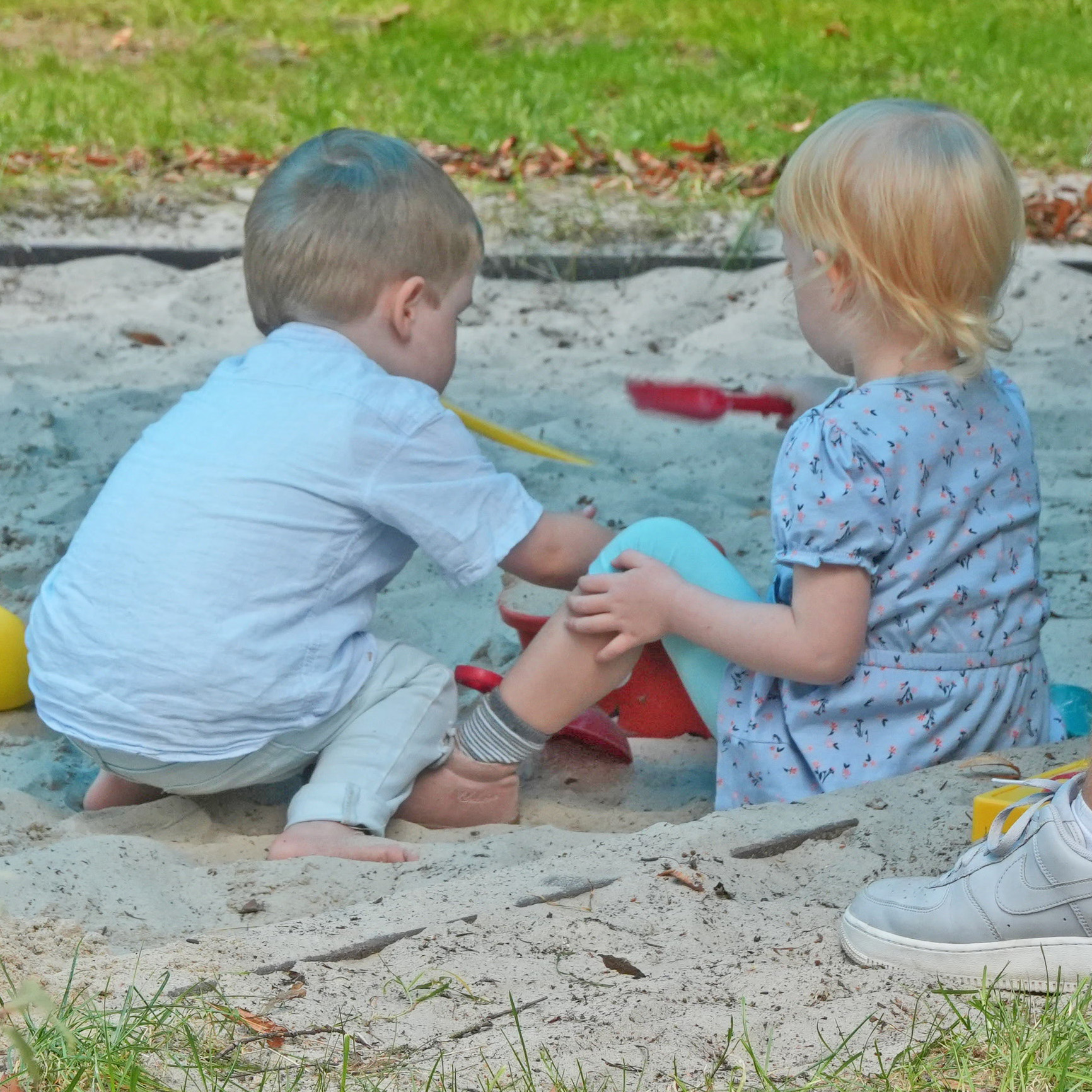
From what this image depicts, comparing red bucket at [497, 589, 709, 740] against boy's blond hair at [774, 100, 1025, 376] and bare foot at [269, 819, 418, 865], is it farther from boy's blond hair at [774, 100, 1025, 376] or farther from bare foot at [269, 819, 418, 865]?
boy's blond hair at [774, 100, 1025, 376]

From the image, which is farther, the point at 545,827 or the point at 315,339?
the point at 315,339

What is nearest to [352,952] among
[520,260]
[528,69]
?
[520,260]

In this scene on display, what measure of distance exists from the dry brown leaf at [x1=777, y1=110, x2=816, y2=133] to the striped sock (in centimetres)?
401

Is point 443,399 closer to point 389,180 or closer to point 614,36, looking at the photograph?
point 389,180

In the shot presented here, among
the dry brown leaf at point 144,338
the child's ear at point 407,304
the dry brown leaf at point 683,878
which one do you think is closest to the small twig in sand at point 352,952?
the dry brown leaf at point 683,878

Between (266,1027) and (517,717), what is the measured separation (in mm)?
918

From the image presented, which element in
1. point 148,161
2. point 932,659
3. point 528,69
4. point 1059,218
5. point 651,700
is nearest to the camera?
point 932,659

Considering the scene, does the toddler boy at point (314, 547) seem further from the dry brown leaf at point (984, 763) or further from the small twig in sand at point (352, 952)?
the dry brown leaf at point (984, 763)

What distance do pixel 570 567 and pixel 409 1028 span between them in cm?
105

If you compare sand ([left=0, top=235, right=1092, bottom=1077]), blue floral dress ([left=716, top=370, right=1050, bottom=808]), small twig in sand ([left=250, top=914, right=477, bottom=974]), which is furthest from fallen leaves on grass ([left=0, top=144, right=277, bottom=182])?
small twig in sand ([left=250, top=914, right=477, bottom=974])

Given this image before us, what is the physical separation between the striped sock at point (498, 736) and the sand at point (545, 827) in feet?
0.38

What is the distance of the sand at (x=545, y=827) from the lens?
1.56 meters

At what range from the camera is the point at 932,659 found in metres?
→ 2.17

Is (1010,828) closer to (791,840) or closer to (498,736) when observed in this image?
(791,840)
